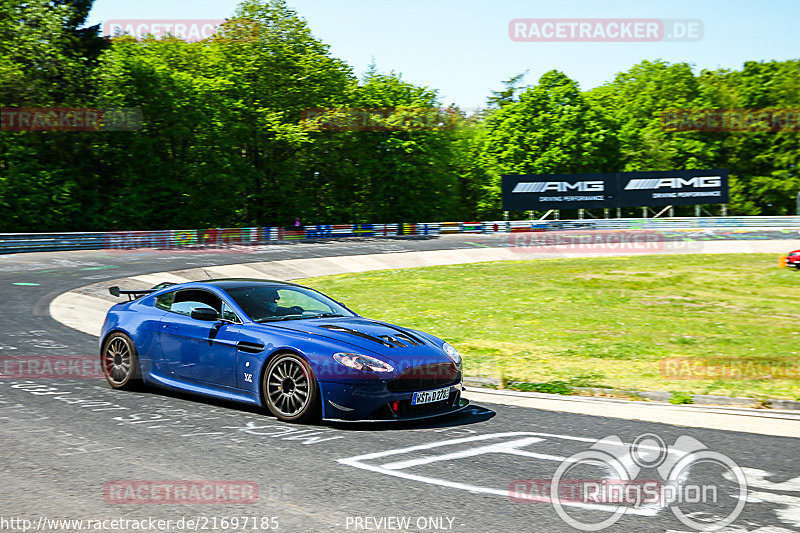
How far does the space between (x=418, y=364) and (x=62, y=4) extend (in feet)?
178

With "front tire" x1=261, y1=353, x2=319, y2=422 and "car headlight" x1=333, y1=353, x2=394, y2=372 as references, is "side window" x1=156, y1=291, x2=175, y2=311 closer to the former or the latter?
"front tire" x1=261, y1=353, x2=319, y2=422

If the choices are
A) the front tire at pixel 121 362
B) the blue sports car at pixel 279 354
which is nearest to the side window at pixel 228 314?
the blue sports car at pixel 279 354

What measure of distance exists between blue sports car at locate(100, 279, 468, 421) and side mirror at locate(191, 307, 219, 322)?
0.01m

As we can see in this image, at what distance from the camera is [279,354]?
7699 millimetres

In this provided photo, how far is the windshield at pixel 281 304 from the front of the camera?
8.43 m

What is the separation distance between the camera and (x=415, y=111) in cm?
6138

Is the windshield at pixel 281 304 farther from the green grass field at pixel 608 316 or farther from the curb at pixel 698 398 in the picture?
the green grass field at pixel 608 316

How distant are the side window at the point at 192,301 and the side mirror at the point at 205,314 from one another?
77 millimetres

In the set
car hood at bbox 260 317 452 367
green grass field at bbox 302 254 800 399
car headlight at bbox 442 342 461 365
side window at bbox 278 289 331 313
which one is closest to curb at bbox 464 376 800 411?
green grass field at bbox 302 254 800 399

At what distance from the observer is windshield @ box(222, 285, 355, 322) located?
27.7 ft

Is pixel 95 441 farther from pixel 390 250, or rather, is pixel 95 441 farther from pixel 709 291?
pixel 390 250

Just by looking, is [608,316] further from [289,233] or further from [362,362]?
[289,233]

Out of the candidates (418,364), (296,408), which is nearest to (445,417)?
(418,364)

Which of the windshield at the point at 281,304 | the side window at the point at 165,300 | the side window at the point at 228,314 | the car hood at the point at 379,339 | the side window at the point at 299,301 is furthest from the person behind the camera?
the side window at the point at 165,300
